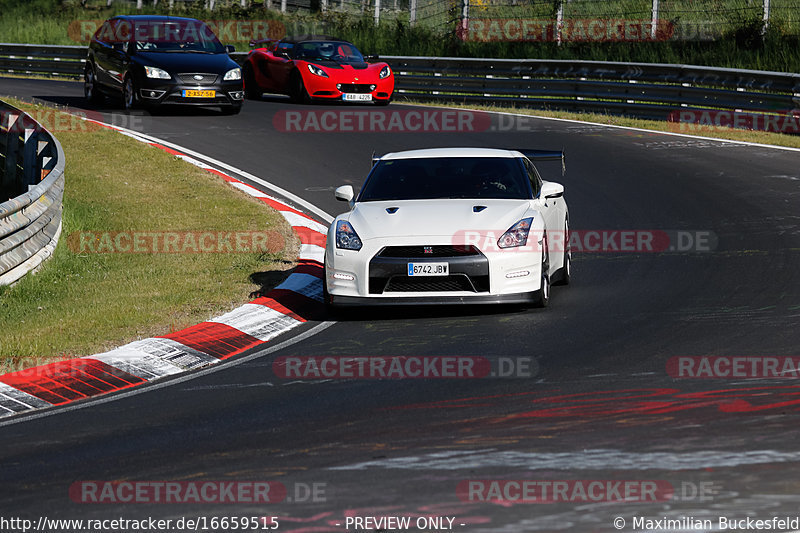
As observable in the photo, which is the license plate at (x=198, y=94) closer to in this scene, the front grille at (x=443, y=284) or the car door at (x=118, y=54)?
the car door at (x=118, y=54)

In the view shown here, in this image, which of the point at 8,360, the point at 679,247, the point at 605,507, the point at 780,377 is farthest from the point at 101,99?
the point at 605,507

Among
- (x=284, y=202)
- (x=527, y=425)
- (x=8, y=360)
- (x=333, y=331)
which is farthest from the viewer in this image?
(x=284, y=202)

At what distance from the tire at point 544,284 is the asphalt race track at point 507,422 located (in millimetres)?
129

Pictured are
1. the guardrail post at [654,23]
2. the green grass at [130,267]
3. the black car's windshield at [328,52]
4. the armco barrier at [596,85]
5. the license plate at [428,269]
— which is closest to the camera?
the green grass at [130,267]

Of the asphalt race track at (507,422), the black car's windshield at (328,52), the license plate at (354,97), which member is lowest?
the asphalt race track at (507,422)

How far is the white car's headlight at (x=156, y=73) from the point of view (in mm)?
22656

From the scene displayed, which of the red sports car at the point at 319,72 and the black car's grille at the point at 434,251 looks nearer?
the black car's grille at the point at 434,251

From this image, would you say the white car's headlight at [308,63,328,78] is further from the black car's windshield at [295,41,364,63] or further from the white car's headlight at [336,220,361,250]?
the white car's headlight at [336,220,361,250]

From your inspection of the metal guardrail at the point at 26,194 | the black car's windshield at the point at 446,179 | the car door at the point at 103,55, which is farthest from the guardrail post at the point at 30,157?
the car door at the point at 103,55

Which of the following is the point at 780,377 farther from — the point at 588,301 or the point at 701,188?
the point at 701,188

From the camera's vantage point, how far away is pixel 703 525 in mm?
4809

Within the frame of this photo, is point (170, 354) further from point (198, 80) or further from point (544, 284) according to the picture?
point (198, 80)

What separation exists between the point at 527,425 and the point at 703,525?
66.4 inches

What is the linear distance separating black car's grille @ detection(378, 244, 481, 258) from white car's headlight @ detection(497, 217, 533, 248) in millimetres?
259
